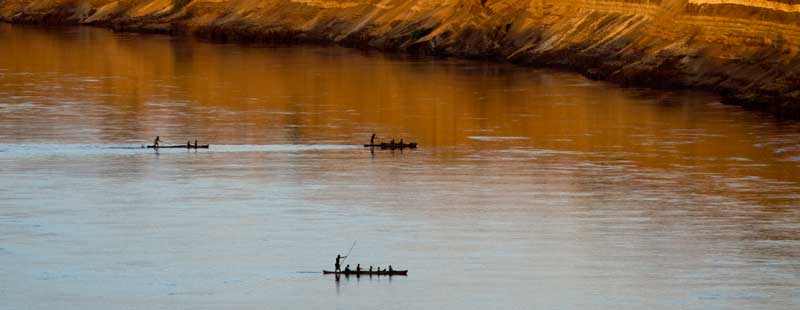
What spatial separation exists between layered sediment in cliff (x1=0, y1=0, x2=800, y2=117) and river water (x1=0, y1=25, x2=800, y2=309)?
150 cm

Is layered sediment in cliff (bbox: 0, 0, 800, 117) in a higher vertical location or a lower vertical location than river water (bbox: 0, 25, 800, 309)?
higher

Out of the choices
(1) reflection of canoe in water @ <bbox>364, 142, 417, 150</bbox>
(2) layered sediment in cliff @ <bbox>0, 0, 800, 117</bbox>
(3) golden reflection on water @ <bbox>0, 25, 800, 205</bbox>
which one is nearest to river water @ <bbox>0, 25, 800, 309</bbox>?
(3) golden reflection on water @ <bbox>0, 25, 800, 205</bbox>

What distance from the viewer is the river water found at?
111 feet

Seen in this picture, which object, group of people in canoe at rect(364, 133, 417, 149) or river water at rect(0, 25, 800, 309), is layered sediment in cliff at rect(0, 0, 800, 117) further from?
group of people in canoe at rect(364, 133, 417, 149)

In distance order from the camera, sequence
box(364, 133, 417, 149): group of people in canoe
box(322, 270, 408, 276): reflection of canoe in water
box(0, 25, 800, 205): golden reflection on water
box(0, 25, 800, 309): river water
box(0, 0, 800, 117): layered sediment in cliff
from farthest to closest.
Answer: box(0, 0, 800, 117): layered sediment in cliff, box(0, 25, 800, 205): golden reflection on water, box(364, 133, 417, 149): group of people in canoe, box(322, 270, 408, 276): reflection of canoe in water, box(0, 25, 800, 309): river water

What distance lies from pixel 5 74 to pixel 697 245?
43.7 metres

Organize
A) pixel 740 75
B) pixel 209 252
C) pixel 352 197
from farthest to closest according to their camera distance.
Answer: pixel 740 75 < pixel 352 197 < pixel 209 252

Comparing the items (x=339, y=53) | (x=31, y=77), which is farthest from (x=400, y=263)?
(x=339, y=53)

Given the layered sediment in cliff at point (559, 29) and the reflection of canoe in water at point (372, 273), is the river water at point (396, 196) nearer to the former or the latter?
the reflection of canoe in water at point (372, 273)

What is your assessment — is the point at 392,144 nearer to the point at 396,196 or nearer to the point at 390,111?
the point at 396,196

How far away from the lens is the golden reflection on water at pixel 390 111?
52531mm

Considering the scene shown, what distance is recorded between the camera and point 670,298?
109ft

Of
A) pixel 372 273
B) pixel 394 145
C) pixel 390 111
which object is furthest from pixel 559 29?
pixel 372 273

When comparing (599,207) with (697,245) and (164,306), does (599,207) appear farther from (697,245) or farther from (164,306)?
(164,306)
